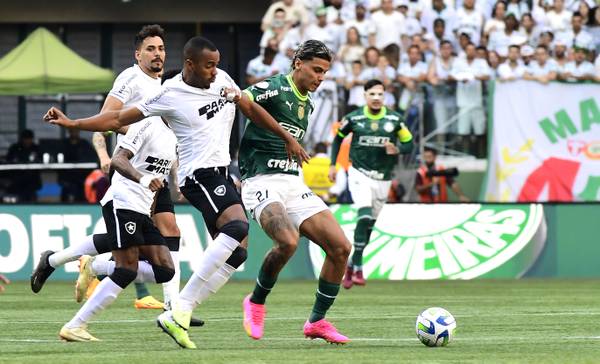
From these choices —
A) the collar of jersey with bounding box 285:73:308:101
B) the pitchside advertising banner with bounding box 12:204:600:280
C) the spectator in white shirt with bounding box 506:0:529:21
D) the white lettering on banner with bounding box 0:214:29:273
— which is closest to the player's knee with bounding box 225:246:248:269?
the collar of jersey with bounding box 285:73:308:101

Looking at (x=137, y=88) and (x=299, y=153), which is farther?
(x=137, y=88)

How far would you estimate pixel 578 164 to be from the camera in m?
23.1

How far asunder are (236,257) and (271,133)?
1013mm

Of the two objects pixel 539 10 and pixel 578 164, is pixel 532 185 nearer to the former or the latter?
pixel 578 164

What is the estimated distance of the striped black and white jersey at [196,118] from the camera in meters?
10.7

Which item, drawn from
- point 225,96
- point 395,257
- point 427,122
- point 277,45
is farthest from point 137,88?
point 277,45

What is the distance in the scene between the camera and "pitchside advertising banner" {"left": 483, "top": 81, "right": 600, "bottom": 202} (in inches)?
906

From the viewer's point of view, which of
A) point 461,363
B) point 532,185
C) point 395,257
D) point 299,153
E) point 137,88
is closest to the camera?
point 461,363

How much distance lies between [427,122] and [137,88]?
11.4 m

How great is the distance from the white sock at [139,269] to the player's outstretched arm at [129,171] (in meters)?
1.61

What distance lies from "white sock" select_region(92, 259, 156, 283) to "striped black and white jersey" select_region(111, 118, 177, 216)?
1078 millimetres

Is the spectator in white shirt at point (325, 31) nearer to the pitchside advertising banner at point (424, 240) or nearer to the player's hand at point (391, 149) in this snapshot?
the pitchside advertising banner at point (424, 240)

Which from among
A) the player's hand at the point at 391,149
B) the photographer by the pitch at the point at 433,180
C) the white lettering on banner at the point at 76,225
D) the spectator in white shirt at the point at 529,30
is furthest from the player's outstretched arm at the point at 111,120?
the spectator in white shirt at the point at 529,30

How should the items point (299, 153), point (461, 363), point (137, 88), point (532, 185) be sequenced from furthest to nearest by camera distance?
point (532, 185) < point (137, 88) < point (299, 153) < point (461, 363)
